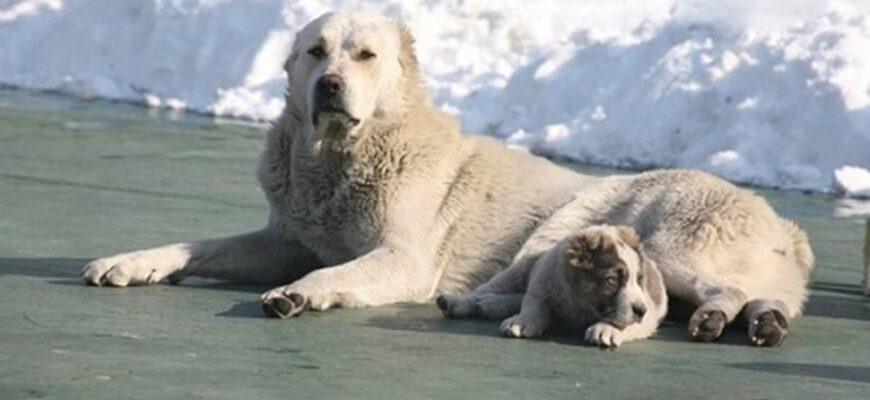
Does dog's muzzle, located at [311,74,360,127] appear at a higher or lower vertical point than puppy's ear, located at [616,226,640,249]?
higher

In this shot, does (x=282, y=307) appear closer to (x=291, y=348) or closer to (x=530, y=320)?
(x=291, y=348)

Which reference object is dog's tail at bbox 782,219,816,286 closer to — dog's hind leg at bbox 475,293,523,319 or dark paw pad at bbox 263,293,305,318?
dog's hind leg at bbox 475,293,523,319

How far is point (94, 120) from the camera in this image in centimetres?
1895

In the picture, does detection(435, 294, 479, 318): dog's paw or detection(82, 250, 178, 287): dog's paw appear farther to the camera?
detection(82, 250, 178, 287): dog's paw

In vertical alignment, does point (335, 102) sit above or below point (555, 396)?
above

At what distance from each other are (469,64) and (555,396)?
45.3 feet

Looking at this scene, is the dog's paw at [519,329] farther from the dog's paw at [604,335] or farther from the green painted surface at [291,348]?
the dog's paw at [604,335]

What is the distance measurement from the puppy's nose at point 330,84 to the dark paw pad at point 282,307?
1035mm

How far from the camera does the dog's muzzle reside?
9.43 m

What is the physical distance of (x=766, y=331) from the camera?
8.72m

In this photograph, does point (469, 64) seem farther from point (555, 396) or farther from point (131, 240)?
point (555, 396)

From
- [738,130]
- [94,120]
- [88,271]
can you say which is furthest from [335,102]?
[94,120]

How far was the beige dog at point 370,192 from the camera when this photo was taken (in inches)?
375

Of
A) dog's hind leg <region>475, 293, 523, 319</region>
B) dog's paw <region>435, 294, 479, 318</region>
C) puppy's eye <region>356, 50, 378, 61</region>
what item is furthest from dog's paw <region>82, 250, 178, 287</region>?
dog's hind leg <region>475, 293, 523, 319</region>
